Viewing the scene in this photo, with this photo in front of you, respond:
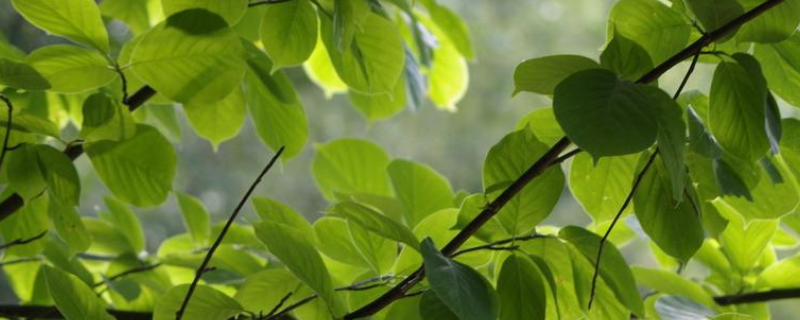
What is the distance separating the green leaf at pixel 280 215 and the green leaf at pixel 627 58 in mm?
191

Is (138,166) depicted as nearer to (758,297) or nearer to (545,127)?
(545,127)

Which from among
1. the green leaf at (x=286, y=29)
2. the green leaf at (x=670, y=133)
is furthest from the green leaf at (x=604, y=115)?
the green leaf at (x=286, y=29)

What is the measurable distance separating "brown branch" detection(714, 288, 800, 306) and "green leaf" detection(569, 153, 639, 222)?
7.5 inches

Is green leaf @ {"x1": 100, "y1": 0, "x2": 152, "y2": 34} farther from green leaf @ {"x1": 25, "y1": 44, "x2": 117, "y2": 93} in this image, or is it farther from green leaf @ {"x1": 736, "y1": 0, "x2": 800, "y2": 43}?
green leaf @ {"x1": 736, "y1": 0, "x2": 800, "y2": 43}

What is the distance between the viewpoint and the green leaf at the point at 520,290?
1.45ft

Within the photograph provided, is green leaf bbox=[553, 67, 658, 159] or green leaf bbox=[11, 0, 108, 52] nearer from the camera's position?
green leaf bbox=[553, 67, 658, 159]

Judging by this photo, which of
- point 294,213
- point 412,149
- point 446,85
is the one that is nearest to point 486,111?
point 412,149

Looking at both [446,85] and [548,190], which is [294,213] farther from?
[446,85]

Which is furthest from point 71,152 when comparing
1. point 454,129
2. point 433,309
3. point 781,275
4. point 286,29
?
point 454,129

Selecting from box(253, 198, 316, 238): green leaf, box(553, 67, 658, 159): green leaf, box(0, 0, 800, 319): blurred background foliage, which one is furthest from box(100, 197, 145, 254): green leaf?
box(0, 0, 800, 319): blurred background foliage

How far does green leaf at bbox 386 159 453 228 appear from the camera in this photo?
63 centimetres

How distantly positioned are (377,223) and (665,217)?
140mm

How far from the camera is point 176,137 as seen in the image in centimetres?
77

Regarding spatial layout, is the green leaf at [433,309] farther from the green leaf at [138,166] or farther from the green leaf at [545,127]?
the green leaf at [138,166]
